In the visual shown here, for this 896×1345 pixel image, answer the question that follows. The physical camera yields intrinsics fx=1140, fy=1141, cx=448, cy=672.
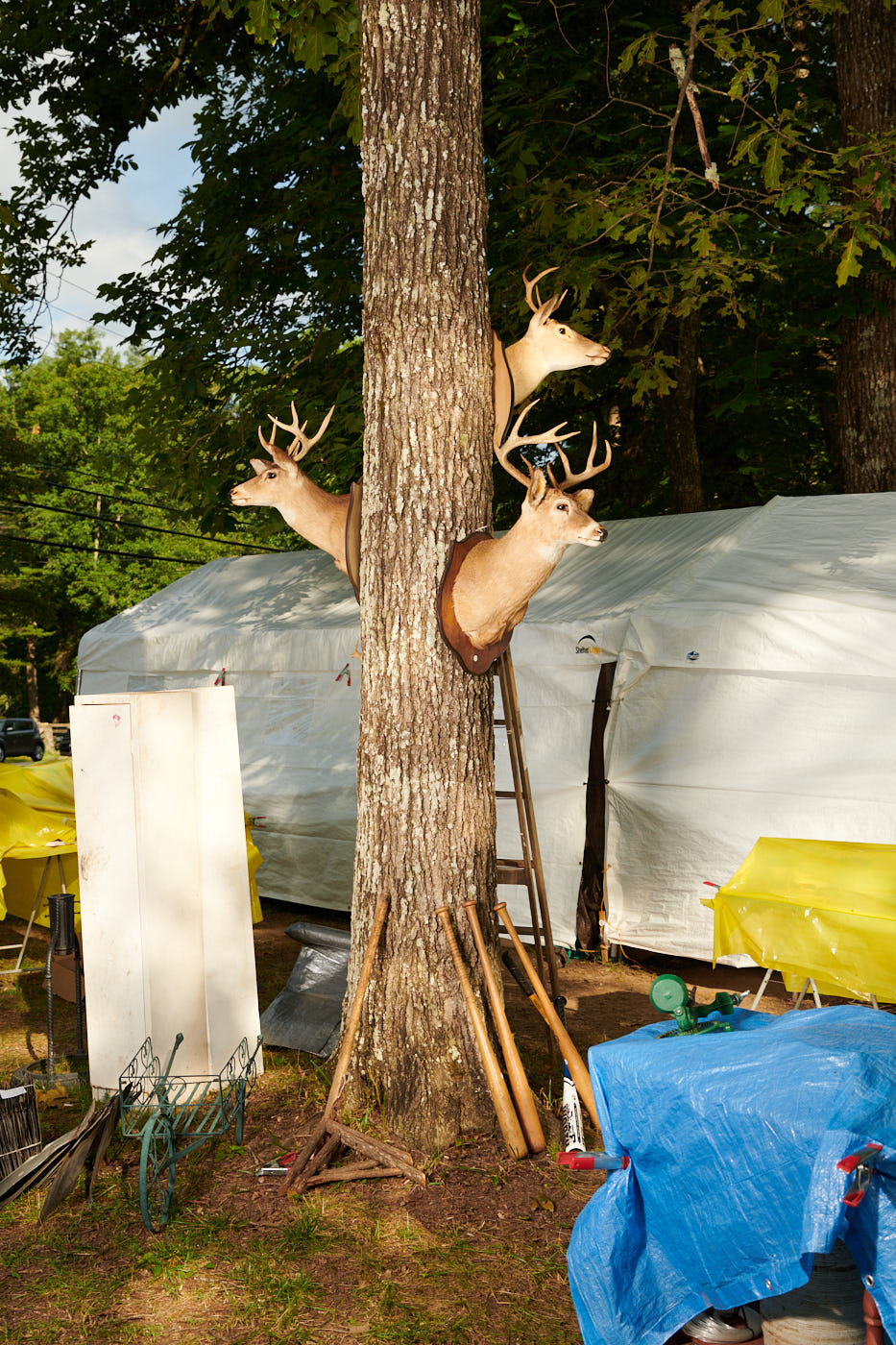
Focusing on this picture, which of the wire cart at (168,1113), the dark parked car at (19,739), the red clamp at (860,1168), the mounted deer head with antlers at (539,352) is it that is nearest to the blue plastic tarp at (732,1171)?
the red clamp at (860,1168)

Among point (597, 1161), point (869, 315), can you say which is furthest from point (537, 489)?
point (869, 315)

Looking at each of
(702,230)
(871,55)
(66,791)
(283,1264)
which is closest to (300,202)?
(702,230)

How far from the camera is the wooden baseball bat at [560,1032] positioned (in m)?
4.31

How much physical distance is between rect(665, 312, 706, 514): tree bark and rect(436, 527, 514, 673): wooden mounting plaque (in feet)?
22.1

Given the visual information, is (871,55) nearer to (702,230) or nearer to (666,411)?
(702,230)

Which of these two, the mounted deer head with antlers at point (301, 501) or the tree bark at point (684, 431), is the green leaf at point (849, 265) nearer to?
the mounted deer head with antlers at point (301, 501)

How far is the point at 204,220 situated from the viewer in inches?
429

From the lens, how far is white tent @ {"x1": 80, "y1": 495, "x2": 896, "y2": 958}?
7039 millimetres

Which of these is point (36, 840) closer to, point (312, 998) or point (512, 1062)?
point (312, 998)

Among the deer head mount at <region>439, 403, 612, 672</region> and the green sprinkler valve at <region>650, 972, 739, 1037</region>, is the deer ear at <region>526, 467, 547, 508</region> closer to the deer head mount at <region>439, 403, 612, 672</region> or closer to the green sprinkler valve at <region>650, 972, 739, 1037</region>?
the deer head mount at <region>439, 403, 612, 672</region>

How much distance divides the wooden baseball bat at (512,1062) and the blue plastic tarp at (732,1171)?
1414mm

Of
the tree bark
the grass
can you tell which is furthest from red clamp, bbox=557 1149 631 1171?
the tree bark

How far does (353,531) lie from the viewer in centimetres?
526

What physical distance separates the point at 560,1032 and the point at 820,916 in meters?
1.23
